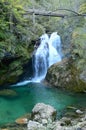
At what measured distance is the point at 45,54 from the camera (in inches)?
866

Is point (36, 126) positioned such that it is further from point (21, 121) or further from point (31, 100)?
point (31, 100)

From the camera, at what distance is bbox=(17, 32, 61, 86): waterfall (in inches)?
835

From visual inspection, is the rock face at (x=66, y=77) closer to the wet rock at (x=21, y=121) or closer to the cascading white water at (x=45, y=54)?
the cascading white water at (x=45, y=54)

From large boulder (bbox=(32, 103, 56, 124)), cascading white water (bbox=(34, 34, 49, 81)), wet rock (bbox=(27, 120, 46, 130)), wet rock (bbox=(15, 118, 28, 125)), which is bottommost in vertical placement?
wet rock (bbox=(15, 118, 28, 125))

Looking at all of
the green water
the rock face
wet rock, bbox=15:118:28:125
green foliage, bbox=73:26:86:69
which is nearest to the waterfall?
the rock face

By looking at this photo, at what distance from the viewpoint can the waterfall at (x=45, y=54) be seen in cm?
2120

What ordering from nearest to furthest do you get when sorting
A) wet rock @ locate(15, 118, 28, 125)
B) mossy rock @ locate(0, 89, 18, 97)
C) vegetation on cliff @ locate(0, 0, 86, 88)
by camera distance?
wet rock @ locate(15, 118, 28, 125) → mossy rock @ locate(0, 89, 18, 97) → vegetation on cliff @ locate(0, 0, 86, 88)

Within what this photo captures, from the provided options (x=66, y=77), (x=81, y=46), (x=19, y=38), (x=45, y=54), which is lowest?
(x=66, y=77)

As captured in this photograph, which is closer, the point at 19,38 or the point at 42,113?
the point at 42,113

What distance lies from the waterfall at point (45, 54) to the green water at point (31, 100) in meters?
2.66

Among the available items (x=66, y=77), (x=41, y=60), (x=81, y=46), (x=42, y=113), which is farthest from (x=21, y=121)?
(x=41, y=60)

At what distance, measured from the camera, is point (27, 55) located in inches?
760

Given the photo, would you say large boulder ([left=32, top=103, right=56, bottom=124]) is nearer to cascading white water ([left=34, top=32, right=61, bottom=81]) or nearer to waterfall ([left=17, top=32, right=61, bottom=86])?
waterfall ([left=17, top=32, right=61, bottom=86])

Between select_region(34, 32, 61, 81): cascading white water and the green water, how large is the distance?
109 inches
